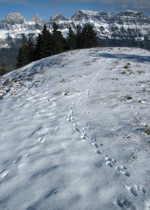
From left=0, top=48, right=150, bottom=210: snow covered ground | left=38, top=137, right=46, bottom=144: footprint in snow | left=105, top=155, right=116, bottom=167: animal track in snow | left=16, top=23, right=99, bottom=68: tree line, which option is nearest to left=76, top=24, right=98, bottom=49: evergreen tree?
left=16, top=23, right=99, bottom=68: tree line

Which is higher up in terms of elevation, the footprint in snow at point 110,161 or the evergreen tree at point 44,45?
the evergreen tree at point 44,45

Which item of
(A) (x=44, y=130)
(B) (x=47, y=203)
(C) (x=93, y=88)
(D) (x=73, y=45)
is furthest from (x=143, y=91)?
(D) (x=73, y=45)

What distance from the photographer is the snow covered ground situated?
145 inches

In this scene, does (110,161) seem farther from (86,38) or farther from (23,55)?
(86,38)

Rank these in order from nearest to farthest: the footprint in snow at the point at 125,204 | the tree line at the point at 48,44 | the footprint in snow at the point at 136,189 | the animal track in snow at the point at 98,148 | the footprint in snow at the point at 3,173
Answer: the footprint in snow at the point at 125,204
the animal track in snow at the point at 98,148
the footprint in snow at the point at 136,189
the footprint in snow at the point at 3,173
the tree line at the point at 48,44

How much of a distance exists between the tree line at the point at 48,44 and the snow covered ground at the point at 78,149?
31.9 meters

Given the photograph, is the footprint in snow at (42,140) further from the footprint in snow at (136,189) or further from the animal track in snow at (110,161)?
the footprint in snow at (136,189)

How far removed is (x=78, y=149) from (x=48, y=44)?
43.4 metres

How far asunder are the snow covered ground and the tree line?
31946 millimetres

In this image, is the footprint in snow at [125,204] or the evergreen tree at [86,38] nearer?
the footprint in snow at [125,204]

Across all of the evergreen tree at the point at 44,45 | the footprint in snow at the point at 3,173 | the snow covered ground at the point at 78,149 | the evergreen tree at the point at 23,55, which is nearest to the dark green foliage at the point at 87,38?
the evergreen tree at the point at 44,45

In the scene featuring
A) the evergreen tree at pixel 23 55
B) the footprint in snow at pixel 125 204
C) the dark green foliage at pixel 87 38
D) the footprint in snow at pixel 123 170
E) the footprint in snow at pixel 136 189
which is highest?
the dark green foliage at pixel 87 38

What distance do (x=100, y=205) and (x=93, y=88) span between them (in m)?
9.09

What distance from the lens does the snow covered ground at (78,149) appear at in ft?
12.1
